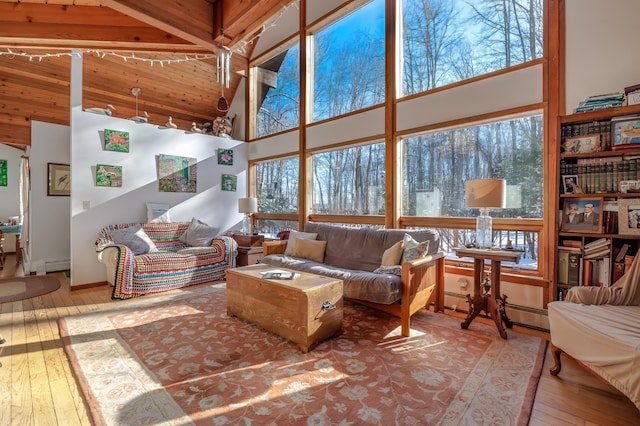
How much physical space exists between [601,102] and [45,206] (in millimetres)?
7322

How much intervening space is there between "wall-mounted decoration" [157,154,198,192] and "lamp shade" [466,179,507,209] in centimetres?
451

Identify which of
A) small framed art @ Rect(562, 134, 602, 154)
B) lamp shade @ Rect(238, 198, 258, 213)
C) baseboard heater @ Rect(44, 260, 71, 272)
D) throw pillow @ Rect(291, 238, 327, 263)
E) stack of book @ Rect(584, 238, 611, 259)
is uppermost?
small framed art @ Rect(562, 134, 602, 154)

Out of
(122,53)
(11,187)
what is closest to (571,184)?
(122,53)

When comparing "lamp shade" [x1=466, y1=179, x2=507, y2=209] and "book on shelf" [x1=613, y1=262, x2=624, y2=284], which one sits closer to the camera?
"book on shelf" [x1=613, y1=262, x2=624, y2=284]

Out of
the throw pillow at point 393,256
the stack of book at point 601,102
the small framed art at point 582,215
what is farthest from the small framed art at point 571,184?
the throw pillow at point 393,256

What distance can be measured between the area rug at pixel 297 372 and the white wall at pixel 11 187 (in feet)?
20.9

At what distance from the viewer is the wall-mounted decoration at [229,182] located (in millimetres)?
5845

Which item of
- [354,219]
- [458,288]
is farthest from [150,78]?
[458,288]

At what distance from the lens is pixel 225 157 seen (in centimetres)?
586

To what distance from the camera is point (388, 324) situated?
2932 millimetres

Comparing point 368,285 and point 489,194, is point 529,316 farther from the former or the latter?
point 368,285

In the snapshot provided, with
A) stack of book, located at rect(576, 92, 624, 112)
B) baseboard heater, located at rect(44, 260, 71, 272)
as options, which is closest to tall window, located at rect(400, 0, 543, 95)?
stack of book, located at rect(576, 92, 624, 112)

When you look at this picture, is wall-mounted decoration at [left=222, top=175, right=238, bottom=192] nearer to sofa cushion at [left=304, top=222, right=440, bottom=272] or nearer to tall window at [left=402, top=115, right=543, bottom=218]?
sofa cushion at [left=304, top=222, right=440, bottom=272]

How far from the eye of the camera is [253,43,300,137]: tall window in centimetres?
548
